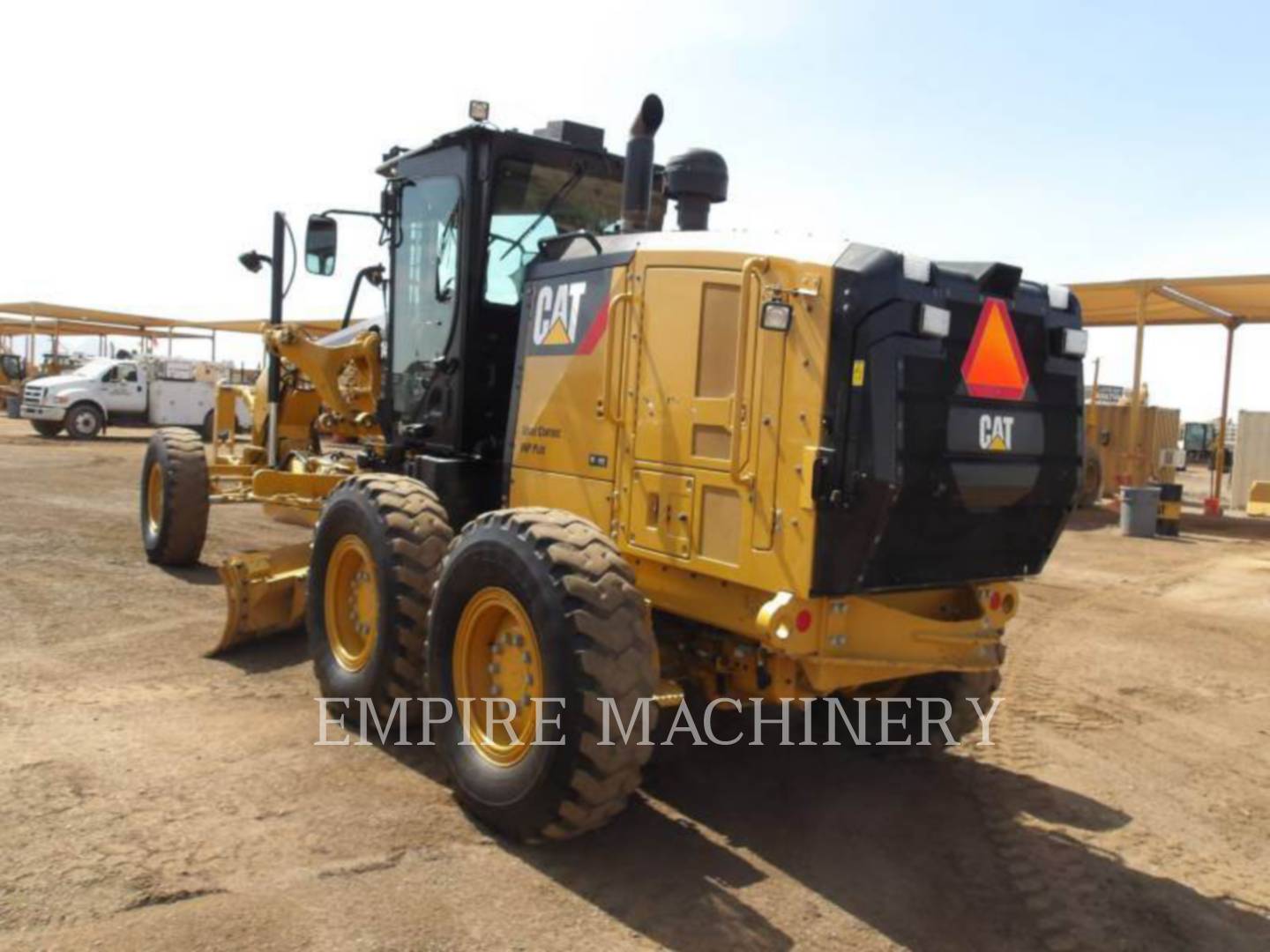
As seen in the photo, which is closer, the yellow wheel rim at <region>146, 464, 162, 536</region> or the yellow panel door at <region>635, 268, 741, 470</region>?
the yellow panel door at <region>635, 268, 741, 470</region>

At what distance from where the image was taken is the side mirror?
20.8 ft

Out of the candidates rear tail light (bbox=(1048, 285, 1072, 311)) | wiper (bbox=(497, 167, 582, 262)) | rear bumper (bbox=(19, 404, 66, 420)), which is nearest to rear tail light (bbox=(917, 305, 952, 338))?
rear tail light (bbox=(1048, 285, 1072, 311))

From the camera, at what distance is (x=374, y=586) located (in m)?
5.12

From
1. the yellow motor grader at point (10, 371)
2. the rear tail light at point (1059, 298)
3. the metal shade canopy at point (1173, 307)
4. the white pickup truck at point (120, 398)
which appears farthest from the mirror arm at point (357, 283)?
the yellow motor grader at point (10, 371)

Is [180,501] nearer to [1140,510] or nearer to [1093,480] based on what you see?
[1140,510]

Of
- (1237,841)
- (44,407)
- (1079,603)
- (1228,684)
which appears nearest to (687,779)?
(1237,841)

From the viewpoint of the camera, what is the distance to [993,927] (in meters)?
3.63

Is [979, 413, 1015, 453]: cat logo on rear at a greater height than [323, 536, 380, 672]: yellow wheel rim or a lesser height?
greater

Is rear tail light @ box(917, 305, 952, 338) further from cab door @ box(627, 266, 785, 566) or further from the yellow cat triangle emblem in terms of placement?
the yellow cat triangle emblem

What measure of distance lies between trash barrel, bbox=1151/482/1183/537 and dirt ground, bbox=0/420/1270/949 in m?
10.5

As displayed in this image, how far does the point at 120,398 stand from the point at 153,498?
814 inches

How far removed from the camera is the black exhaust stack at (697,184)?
484 cm

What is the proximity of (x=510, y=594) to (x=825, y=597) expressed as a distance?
1.19 m

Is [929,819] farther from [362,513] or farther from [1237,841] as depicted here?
[362,513]
